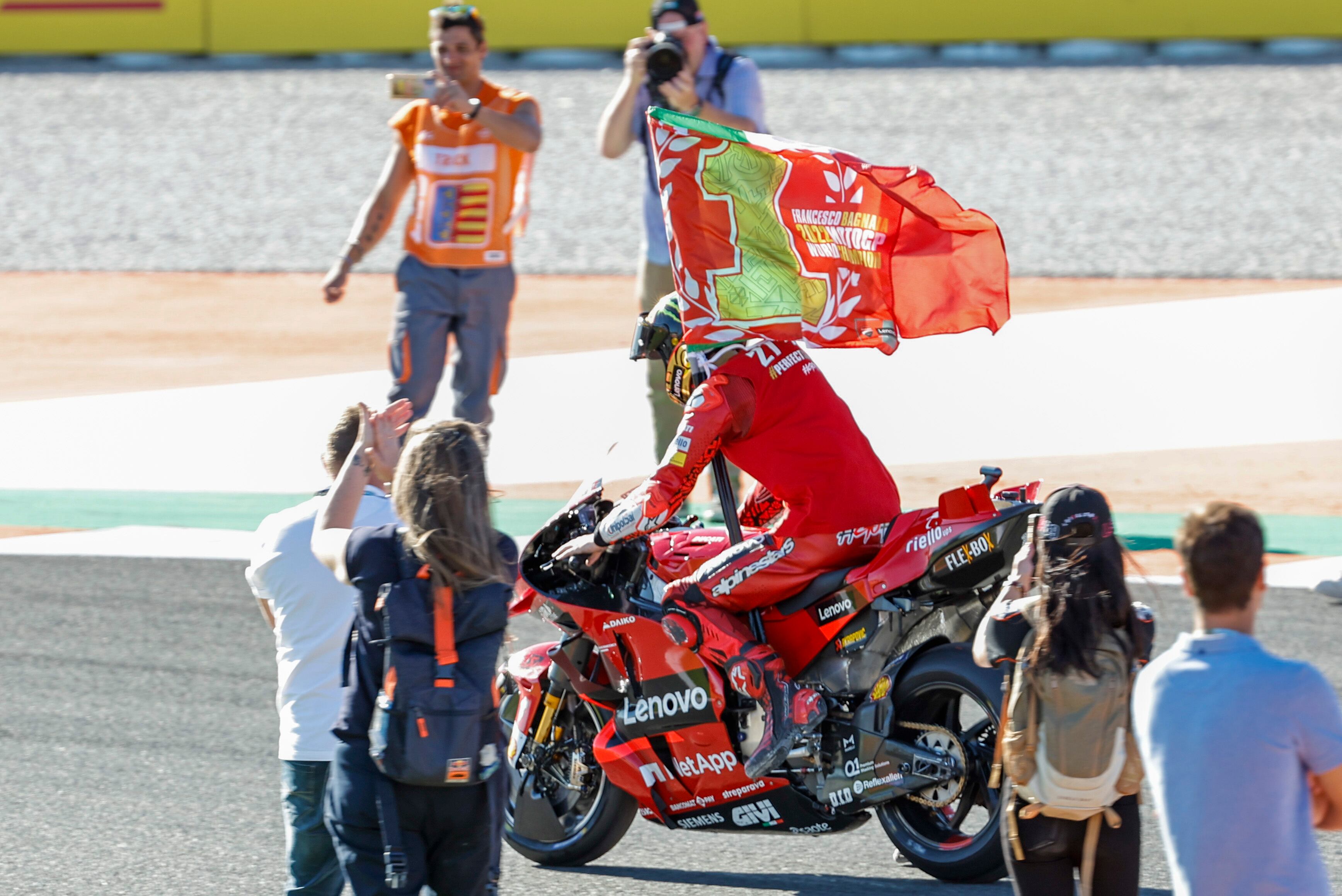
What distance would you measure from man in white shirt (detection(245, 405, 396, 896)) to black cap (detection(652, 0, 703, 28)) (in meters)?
5.49

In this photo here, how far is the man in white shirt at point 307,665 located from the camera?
192 inches

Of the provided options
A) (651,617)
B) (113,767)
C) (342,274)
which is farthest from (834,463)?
(342,274)

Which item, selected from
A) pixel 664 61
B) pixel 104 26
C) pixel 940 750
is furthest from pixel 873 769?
pixel 104 26

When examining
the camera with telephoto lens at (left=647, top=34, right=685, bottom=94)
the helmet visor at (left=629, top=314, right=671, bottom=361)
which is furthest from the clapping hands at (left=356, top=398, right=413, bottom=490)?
the camera with telephoto lens at (left=647, top=34, right=685, bottom=94)

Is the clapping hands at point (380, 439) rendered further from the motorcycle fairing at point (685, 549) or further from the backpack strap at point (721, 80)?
the backpack strap at point (721, 80)

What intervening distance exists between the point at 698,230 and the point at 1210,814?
117 inches

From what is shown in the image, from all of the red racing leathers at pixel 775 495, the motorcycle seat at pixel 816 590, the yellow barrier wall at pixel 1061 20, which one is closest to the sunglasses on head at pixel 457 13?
the red racing leathers at pixel 775 495

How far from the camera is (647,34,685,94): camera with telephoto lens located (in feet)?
31.7

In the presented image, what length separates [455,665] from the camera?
429 cm

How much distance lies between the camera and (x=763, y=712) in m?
5.71

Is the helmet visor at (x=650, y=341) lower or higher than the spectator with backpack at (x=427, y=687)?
higher

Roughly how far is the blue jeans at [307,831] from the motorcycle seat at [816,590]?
1543 mm

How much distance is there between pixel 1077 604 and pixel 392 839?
5.11ft

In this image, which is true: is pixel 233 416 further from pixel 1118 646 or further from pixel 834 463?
pixel 1118 646
